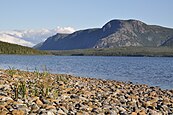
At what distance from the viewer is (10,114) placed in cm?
1272

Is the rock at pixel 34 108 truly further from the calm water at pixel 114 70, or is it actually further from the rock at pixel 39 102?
the calm water at pixel 114 70

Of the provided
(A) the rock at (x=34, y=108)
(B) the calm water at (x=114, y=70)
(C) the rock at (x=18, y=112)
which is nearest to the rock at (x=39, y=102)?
(A) the rock at (x=34, y=108)

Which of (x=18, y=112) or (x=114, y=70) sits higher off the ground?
(x=18, y=112)

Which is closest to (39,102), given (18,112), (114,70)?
(18,112)

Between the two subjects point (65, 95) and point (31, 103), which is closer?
point (31, 103)

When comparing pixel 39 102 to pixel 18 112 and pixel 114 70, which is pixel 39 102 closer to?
pixel 18 112

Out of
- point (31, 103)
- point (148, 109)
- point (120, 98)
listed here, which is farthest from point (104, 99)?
point (31, 103)

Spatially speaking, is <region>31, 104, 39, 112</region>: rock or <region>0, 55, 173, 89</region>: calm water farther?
<region>0, 55, 173, 89</region>: calm water

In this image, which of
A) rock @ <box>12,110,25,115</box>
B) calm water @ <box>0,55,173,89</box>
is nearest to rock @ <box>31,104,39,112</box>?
rock @ <box>12,110,25,115</box>

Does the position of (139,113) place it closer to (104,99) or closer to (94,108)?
(94,108)

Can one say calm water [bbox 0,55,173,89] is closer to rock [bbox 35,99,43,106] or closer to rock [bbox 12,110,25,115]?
rock [bbox 35,99,43,106]

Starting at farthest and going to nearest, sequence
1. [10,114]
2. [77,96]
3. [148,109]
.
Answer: [77,96] → [148,109] → [10,114]

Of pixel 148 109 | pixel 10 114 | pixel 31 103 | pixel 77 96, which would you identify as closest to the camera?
pixel 10 114

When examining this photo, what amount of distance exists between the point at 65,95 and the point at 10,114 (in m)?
5.75
